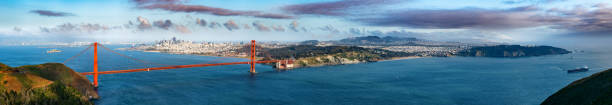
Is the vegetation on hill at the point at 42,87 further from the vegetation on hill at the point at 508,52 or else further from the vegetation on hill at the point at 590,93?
the vegetation on hill at the point at 508,52

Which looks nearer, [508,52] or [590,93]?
[590,93]

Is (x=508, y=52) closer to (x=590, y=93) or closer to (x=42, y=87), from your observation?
(x=590, y=93)

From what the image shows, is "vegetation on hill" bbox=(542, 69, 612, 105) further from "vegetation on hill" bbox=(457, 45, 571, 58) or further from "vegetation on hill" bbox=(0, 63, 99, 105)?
"vegetation on hill" bbox=(457, 45, 571, 58)

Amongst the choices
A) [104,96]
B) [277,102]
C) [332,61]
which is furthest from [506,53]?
[104,96]

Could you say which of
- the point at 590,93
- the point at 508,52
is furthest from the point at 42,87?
the point at 508,52

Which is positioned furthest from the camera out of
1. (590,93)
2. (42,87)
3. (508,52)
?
(508,52)

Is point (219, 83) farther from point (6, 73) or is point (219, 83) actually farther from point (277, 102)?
point (6, 73)

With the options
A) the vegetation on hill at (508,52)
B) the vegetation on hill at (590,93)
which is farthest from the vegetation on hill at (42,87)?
the vegetation on hill at (508,52)
